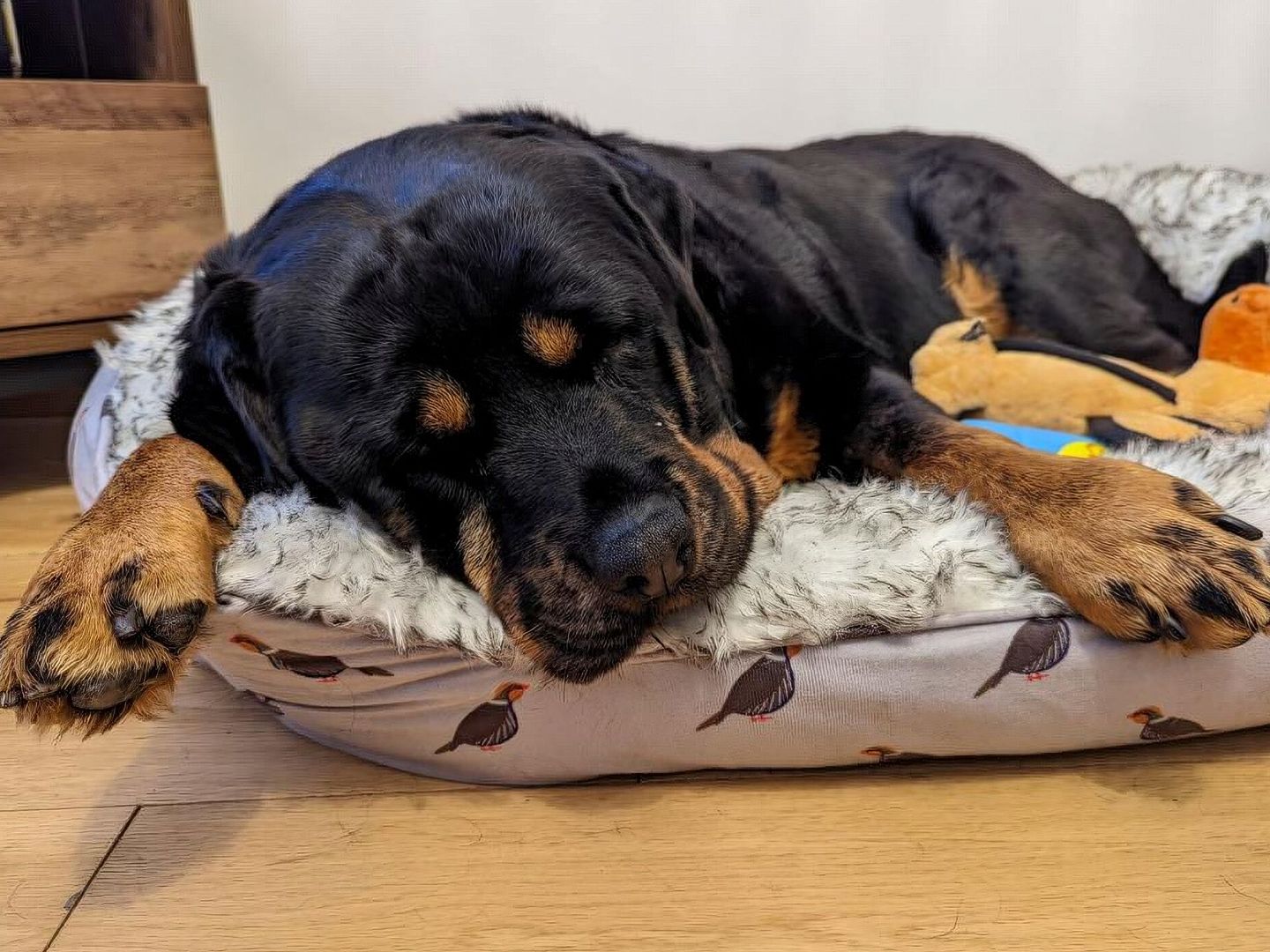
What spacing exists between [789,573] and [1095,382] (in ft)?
3.90

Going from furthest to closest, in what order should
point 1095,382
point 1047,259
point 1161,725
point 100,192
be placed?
point 100,192
point 1047,259
point 1095,382
point 1161,725

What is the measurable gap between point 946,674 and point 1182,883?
0.38 meters

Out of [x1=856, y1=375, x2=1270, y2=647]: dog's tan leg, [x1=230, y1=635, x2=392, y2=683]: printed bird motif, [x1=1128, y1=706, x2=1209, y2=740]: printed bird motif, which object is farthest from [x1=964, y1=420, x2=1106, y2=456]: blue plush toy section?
[x1=230, y1=635, x2=392, y2=683]: printed bird motif

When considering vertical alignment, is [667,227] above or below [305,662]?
above

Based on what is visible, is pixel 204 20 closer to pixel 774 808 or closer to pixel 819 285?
pixel 819 285

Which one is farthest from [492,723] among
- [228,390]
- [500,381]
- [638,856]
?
[228,390]

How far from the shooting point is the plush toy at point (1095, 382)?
7.23ft

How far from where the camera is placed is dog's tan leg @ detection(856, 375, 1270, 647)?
133 centimetres

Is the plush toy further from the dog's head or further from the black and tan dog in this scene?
the dog's head

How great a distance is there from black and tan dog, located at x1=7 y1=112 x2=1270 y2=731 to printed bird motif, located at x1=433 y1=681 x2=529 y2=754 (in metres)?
0.11

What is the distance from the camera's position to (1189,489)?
4.87 ft

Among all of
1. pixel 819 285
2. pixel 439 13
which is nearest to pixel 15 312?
pixel 439 13

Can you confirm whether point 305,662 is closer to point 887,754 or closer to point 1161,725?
point 887,754

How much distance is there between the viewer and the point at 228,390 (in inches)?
63.2
